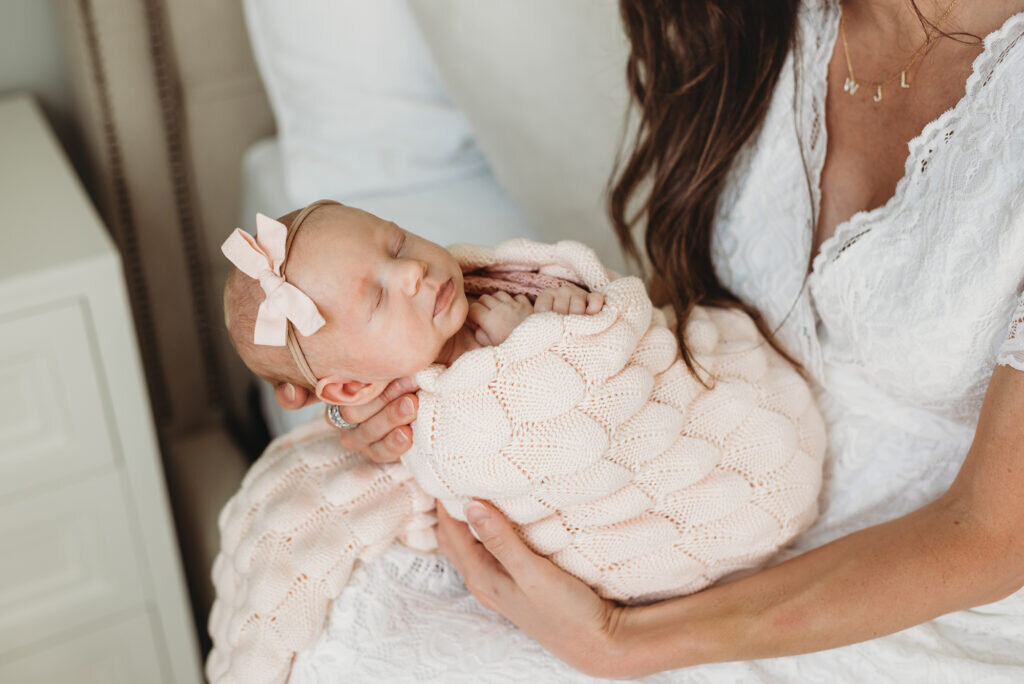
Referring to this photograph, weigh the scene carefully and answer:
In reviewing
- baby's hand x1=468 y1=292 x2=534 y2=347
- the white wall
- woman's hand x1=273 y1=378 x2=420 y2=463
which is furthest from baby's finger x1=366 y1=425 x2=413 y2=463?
the white wall

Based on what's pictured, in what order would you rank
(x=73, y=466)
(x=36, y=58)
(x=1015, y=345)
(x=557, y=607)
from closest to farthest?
(x=1015, y=345) → (x=557, y=607) → (x=73, y=466) → (x=36, y=58)

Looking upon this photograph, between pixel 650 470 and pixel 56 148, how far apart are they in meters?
0.99

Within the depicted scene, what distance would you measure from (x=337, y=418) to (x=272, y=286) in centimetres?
20

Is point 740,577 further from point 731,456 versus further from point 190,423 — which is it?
point 190,423

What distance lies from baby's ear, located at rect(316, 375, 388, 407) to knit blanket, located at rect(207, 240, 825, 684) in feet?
0.21

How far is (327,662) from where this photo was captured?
84 cm

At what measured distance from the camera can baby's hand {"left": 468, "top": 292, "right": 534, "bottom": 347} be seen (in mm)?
801

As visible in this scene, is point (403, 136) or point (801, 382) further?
point (403, 136)

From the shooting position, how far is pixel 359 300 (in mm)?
730

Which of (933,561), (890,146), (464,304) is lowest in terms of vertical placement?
(933,561)

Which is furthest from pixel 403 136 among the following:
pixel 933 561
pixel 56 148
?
pixel 933 561

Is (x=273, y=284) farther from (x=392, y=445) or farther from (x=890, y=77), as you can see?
(x=890, y=77)

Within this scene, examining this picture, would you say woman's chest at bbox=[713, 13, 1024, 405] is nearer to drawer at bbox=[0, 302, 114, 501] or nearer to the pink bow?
the pink bow

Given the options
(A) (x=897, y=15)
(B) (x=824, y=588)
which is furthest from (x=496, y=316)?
(A) (x=897, y=15)
